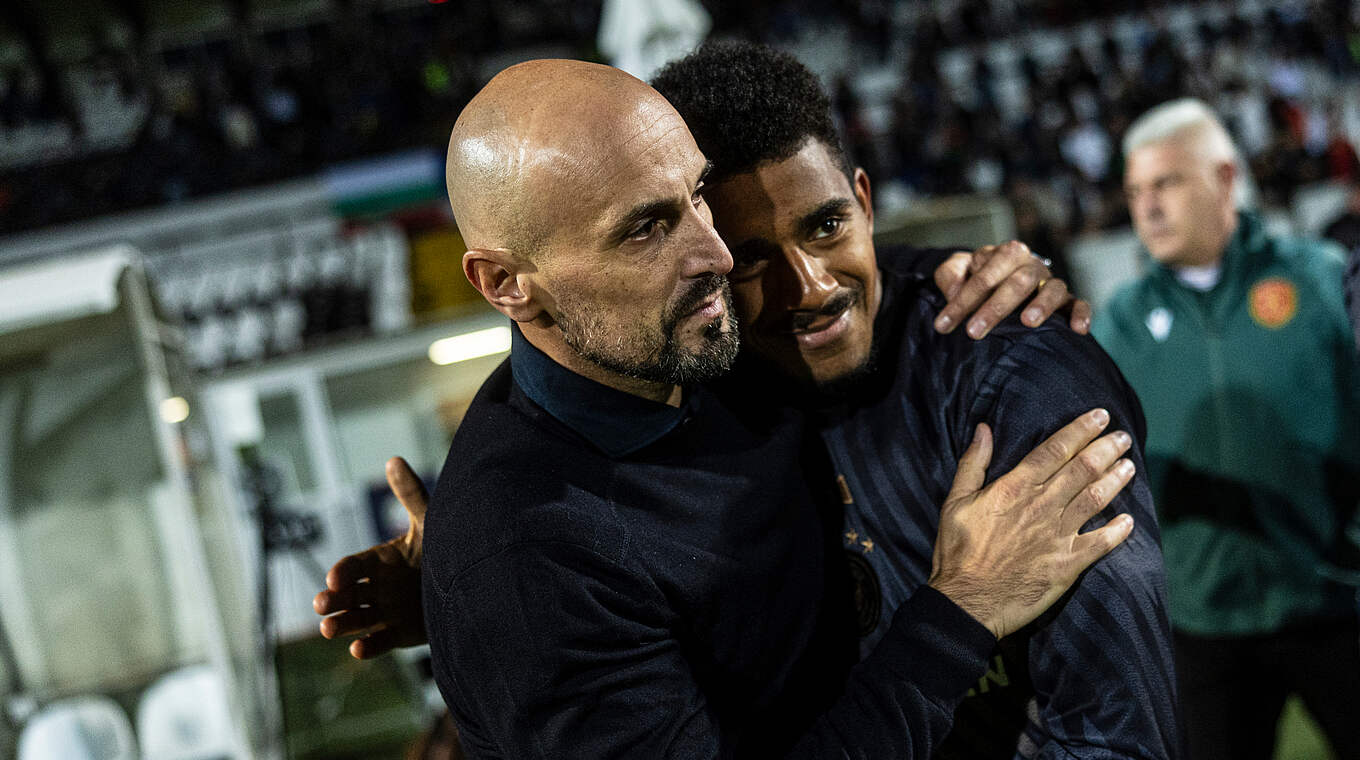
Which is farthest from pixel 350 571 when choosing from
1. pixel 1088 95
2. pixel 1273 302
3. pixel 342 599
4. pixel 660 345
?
pixel 1088 95

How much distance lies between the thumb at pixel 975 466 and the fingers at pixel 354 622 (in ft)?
3.45

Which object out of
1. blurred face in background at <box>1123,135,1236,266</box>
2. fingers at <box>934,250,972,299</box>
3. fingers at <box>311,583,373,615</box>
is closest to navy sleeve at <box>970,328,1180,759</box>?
fingers at <box>934,250,972,299</box>

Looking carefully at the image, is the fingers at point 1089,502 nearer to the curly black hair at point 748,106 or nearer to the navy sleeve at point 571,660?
the navy sleeve at point 571,660

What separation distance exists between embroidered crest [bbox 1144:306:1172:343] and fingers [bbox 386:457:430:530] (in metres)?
Result: 2.10

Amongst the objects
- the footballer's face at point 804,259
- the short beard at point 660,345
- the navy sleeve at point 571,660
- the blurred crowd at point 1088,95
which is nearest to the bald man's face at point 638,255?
the short beard at point 660,345

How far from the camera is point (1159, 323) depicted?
9.50 ft

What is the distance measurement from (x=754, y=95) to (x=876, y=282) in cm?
39

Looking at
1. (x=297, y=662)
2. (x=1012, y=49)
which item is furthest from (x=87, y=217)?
(x=1012, y=49)

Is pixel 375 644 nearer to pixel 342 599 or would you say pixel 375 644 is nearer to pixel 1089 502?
pixel 342 599

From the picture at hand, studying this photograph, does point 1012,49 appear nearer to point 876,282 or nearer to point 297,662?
point 297,662

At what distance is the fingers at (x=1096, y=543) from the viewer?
1.37 meters

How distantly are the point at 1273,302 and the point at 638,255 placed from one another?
212 centimetres

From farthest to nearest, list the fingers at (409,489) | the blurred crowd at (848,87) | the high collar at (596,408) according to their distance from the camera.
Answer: the blurred crowd at (848,87)
the fingers at (409,489)
the high collar at (596,408)

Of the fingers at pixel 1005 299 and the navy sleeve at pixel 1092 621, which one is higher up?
the fingers at pixel 1005 299
